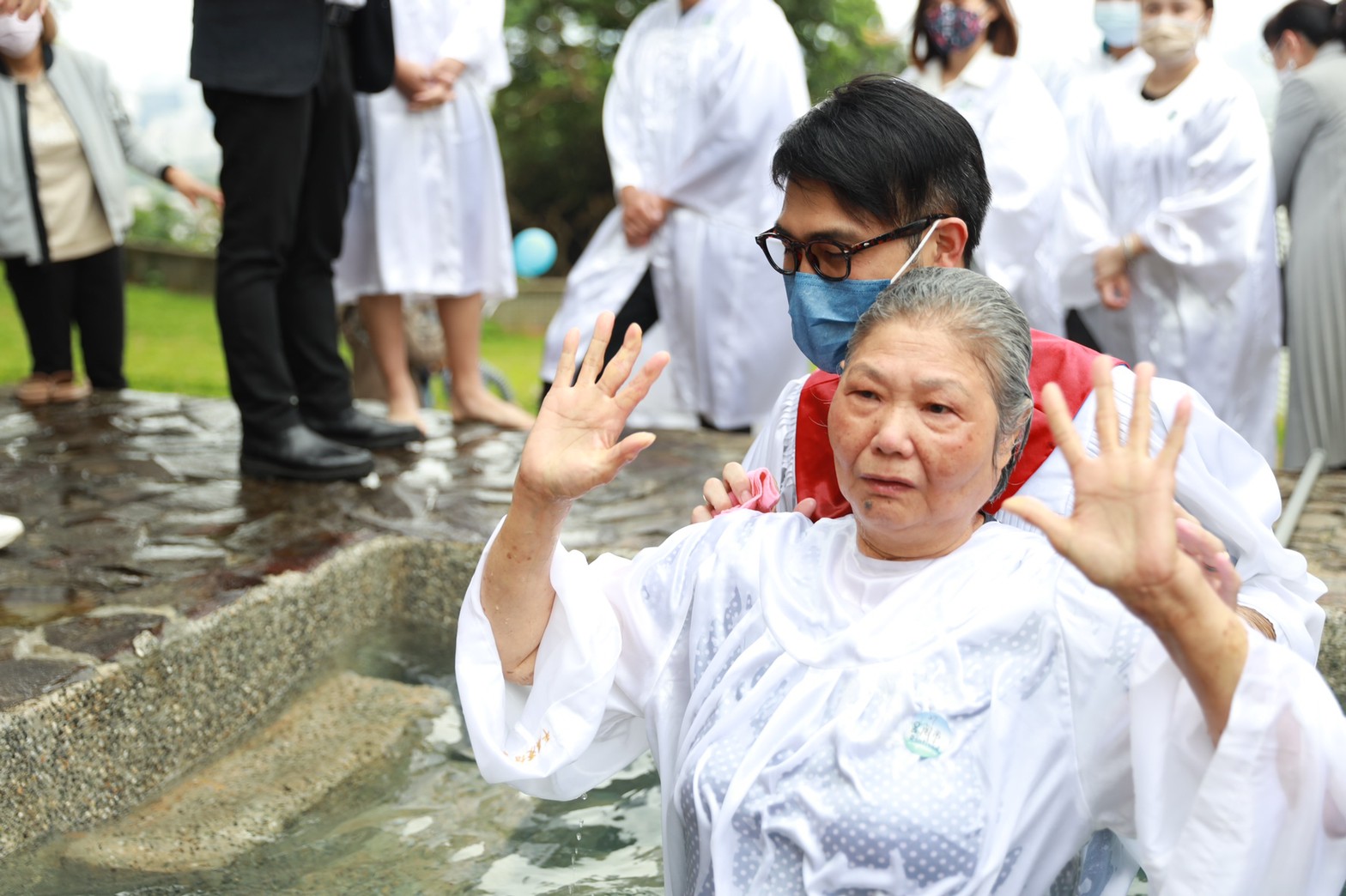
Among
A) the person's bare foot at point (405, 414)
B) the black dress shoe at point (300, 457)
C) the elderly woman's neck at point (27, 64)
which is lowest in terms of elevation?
the person's bare foot at point (405, 414)

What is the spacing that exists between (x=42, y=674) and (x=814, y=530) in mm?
1722

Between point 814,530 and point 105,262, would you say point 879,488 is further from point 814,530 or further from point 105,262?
point 105,262

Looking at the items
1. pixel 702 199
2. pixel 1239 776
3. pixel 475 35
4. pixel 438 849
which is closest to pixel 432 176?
pixel 475 35

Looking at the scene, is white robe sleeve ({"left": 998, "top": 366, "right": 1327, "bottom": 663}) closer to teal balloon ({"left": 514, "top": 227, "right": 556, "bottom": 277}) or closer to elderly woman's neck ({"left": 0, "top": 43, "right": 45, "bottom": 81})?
elderly woman's neck ({"left": 0, "top": 43, "right": 45, "bottom": 81})

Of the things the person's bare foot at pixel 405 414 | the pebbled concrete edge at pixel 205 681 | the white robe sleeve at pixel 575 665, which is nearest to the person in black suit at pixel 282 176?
the person's bare foot at pixel 405 414

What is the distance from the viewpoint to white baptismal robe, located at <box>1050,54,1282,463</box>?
223 inches

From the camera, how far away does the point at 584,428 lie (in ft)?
6.57

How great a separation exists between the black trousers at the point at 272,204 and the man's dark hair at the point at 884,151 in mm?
2746

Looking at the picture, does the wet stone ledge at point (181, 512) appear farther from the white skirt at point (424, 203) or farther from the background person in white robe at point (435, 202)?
the white skirt at point (424, 203)

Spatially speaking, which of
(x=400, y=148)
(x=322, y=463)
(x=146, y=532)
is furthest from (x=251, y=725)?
(x=400, y=148)

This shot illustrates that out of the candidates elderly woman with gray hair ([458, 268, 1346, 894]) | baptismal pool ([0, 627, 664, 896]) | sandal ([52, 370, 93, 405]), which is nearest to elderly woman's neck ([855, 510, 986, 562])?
elderly woman with gray hair ([458, 268, 1346, 894])

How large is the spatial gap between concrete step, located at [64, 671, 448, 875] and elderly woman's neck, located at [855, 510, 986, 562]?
1609mm

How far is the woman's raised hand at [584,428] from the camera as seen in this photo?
6.40 ft

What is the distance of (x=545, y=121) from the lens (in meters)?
16.7
